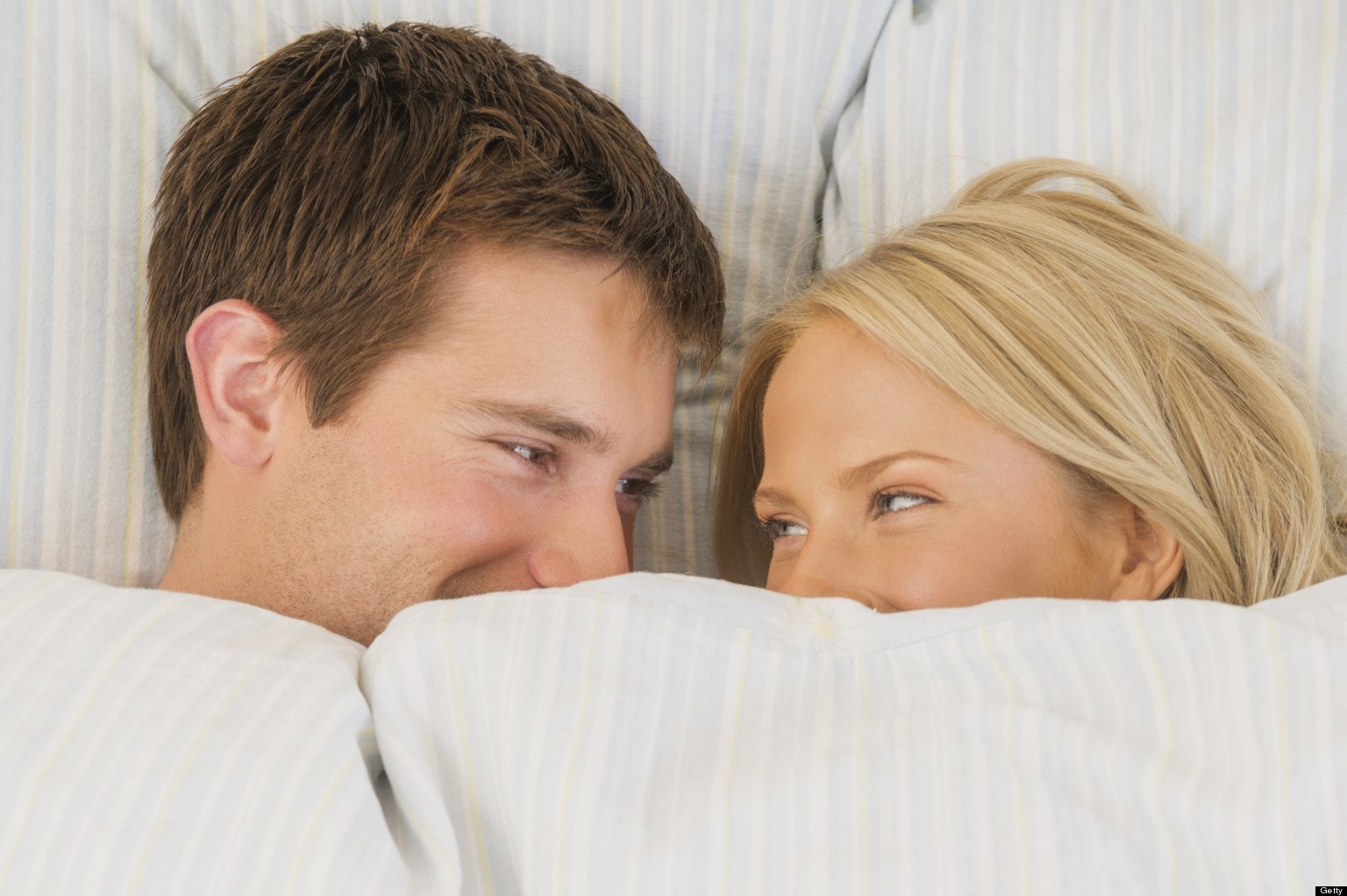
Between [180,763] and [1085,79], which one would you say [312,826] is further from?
[1085,79]

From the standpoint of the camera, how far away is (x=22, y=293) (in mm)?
1175

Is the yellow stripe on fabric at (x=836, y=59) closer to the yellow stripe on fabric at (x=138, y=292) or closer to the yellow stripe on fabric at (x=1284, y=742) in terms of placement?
the yellow stripe on fabric at (x=138, y=292)

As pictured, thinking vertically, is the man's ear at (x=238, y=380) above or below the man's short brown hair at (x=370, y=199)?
below

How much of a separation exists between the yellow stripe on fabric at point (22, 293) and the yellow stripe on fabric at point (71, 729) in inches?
19.2

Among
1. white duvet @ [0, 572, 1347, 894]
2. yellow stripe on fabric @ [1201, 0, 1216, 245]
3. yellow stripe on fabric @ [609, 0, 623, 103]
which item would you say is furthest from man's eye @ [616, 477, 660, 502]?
yellow stripe on fabric @ [1201, 0, 1216, 245]

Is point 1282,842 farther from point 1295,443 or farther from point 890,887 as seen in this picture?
point 1295,443

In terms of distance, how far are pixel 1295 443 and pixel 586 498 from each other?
0.72 m

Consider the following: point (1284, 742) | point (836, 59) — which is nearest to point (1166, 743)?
point (1284, 742)

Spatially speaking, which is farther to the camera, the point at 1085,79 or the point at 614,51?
the point at 614,51

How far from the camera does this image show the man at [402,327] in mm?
1117

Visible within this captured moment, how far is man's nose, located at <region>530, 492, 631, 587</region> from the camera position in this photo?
3.76 ft

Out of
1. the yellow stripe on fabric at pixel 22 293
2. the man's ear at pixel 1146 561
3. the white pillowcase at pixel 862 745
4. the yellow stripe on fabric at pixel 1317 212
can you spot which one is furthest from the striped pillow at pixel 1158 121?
the yellow stripe on fabric at pixel 22 293

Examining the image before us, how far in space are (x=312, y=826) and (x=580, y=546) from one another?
0.57 metres

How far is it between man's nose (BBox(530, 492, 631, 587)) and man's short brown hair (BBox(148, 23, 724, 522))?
240mm
